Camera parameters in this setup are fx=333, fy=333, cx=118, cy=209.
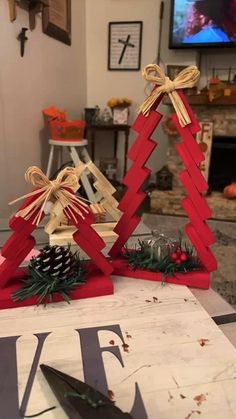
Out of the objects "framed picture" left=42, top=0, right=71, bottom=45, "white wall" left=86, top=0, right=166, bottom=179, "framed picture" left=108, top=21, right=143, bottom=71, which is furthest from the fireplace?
"framed picture" left=42, top=0, right=71, bottom=45

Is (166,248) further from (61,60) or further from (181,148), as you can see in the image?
(61,60)

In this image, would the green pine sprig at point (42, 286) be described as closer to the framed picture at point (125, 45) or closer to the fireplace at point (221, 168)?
the fireplace at point (221, 168)

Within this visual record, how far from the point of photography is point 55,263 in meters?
0.64

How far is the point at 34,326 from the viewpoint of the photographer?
57 centimetres

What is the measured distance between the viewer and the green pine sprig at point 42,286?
625mm

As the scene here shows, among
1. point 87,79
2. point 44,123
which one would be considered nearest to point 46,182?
point 44,123

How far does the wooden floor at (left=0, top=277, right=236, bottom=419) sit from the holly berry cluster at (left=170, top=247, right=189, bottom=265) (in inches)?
2.6

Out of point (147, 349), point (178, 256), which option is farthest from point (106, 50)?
point (147, 349)

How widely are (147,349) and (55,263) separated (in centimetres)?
24

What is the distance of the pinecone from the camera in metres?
0.64

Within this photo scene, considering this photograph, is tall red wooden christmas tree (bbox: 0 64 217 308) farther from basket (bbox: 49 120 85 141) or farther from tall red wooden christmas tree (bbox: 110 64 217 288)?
basket (bbox: 49 120 85 141)

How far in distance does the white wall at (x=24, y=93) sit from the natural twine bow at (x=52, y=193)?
1.34 metres

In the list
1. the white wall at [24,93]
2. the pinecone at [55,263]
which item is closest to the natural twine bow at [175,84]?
the pinecone at [55,263]

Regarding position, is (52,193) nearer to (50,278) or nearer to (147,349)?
(50,278)
